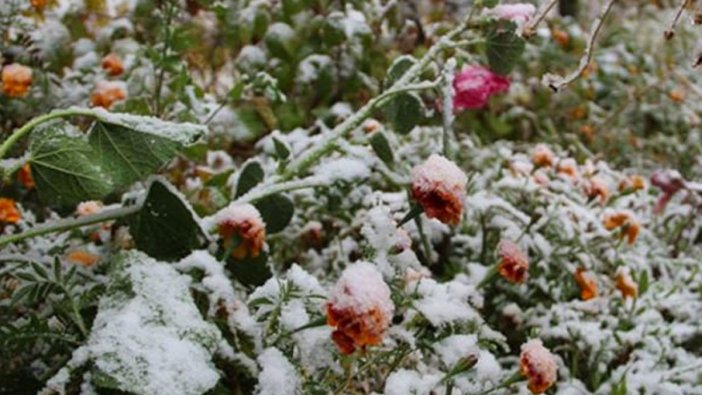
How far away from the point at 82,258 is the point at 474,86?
0.80 meters

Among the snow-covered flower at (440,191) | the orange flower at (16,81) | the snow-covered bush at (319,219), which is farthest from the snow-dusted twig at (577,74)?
the orange flower at (16,81)

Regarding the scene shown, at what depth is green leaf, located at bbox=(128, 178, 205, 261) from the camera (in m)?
1.05

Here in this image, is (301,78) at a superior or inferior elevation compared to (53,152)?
inferior

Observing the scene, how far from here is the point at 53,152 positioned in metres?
0.94

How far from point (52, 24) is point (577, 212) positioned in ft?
4.42

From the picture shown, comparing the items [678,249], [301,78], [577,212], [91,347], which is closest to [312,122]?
[301,78]

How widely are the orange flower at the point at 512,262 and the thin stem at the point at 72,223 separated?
514 millimetres

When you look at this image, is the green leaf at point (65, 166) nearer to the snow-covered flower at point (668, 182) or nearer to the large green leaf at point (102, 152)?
the large green leaf at point (102, 152)

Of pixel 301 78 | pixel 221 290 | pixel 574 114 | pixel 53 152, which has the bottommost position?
pixel 574 114

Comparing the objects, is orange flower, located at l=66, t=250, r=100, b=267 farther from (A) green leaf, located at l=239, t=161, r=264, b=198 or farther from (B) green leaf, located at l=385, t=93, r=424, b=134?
(B) green leaf, located at l=385, t=93, r=424, b=134

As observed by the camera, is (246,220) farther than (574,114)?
No

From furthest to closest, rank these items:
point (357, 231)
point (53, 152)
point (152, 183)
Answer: point (357, 231)
point (152, 183)
point (53, 152)

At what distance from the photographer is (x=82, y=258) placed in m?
1.21

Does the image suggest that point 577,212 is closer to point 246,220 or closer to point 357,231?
point 357,231
